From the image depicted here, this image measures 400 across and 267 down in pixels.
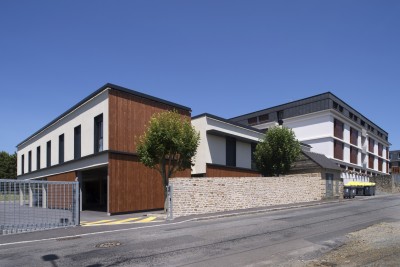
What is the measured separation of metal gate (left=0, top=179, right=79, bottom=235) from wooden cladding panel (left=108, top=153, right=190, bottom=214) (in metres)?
6.32

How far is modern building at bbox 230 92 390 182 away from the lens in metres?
51.8

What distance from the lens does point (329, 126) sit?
51.4 metres

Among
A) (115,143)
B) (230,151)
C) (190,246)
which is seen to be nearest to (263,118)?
(230,151)

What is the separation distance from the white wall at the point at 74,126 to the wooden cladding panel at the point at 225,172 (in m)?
8.77

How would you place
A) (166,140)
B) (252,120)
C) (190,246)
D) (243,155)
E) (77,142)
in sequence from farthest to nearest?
(252,120)
(243,155)
(77,142)
(166,140)
(190,246)

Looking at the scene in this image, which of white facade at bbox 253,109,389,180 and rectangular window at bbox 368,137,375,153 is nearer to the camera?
white facade at bbox 253,109,389,180

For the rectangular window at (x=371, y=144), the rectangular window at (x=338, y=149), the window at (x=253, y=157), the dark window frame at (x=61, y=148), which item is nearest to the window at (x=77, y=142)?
the dark window frame at (x=61, y=148)

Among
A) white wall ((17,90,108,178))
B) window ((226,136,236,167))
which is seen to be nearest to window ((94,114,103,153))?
white wall ((17,90,108,178))

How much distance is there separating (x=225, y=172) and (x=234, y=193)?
786cm

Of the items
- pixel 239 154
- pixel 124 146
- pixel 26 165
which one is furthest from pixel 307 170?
pixel 26 165

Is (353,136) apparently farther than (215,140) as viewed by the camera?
Yes

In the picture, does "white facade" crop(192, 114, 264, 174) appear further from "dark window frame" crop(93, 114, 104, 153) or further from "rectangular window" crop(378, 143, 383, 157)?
"rectangular window" crop(378, 143, 383, 157)

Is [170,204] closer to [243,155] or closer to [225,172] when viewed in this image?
[225,172]

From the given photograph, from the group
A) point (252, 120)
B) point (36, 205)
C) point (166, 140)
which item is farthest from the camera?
point (252, 120)
